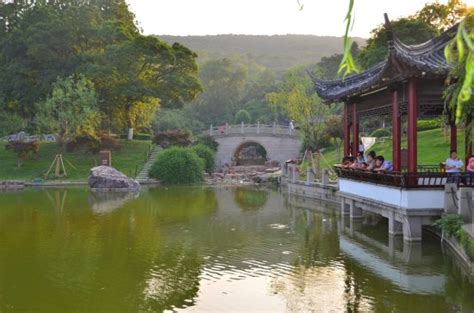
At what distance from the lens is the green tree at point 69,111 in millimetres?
37219

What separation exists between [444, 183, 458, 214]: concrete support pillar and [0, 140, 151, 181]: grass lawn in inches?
1047

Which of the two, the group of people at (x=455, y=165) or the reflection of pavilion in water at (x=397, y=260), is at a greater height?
the group of people at (x=455, y=165)

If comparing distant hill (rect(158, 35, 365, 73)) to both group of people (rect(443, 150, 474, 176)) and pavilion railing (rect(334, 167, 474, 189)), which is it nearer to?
group of people (rect(443, 150, 474, 176))

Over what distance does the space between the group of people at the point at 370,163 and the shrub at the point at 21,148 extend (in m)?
25.8

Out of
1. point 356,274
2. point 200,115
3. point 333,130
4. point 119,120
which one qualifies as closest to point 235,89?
point 200,115

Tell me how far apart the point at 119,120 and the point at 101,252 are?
35187mm

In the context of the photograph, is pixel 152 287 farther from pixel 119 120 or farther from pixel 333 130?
pixel 119 120

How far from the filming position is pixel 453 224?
11.0 metres

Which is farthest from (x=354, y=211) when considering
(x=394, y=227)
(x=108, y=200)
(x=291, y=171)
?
(x=108, y=200)

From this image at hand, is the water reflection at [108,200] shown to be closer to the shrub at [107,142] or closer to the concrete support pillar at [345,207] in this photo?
the concrete support pillar at [345,207]

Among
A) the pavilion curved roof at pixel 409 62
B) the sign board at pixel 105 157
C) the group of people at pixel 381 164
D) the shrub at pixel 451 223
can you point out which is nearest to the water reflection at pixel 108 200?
the sign board at pixel 105 157

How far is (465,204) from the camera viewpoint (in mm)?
11156

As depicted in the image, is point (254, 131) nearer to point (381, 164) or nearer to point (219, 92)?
point (219, 92)

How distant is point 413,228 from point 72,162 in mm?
29678
